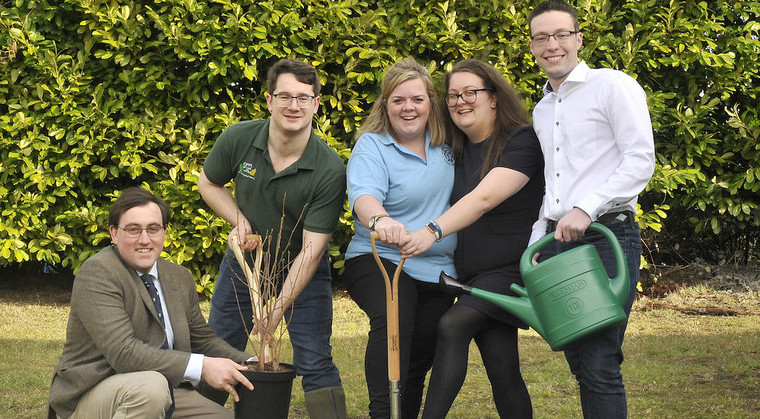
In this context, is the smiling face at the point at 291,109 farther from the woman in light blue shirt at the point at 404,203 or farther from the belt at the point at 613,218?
the belt at the point at 613,218

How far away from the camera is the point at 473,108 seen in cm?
323

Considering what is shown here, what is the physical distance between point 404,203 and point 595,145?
74cm

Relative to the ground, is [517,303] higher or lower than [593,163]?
lower

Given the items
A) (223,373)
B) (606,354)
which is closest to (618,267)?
(606,354)

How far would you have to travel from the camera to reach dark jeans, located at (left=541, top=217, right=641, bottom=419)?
9.26ft

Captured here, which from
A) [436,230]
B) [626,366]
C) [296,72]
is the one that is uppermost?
[296,72]

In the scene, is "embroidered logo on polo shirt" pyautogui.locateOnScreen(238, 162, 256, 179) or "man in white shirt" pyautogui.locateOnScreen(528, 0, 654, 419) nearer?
"man in white shirt" pyautogui.locateOnScreen(528, 0, 654, 419)

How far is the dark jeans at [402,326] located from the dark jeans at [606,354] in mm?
576

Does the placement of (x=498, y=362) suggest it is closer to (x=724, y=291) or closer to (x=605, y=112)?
(x=605, y=112)

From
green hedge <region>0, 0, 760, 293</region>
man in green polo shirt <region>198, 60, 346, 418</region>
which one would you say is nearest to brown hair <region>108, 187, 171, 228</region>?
man in green polo shirt <region>198, 60, 346, 418</region>

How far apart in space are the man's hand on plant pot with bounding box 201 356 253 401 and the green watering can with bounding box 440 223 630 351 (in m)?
0.99

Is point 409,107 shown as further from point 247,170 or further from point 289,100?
point 247,170

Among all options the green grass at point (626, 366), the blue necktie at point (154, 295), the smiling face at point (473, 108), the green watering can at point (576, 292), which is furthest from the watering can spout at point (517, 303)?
the green grass at point (626, 366)

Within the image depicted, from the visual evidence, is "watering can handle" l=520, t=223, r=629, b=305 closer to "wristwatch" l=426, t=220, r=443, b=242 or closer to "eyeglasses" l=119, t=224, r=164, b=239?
"wristwatch" l=426, t=220, r=443, b=242
